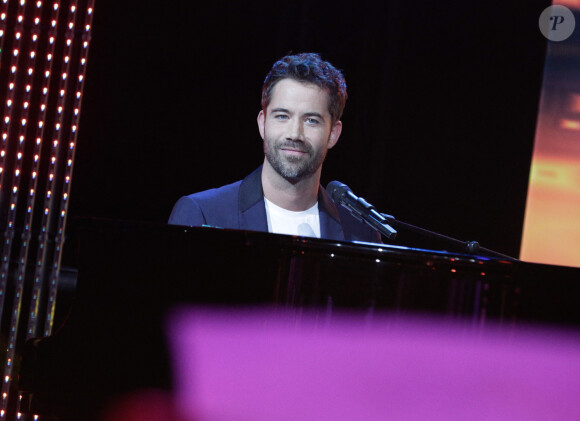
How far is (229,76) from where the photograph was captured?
354cm

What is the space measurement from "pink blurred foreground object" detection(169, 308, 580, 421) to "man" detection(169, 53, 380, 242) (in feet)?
3.06

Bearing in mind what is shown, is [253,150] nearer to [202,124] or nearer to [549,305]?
[202,124]

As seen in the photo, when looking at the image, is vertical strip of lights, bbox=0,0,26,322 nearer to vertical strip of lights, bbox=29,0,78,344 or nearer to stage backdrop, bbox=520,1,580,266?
vertical strip of lights, bbox=29,0,78,344

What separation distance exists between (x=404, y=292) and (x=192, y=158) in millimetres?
2220

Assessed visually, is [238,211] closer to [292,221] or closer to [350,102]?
[292,221]

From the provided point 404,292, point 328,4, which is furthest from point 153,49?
point 404,292

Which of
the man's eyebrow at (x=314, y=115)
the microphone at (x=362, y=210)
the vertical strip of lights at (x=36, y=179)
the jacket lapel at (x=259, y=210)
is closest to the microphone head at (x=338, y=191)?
the microphone at (x=362, y=210)

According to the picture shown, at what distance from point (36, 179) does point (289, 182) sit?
1.54 meters

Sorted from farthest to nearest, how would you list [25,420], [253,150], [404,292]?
1. [253,150]
2. [25,420]
3. [404,292]

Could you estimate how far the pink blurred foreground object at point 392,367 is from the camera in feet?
4.85

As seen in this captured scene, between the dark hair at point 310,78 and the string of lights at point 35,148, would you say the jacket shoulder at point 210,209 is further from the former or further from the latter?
the string of lights at point 35,148

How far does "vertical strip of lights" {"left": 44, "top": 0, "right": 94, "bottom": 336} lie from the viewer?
334cm

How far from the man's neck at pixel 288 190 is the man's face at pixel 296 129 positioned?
19 mm

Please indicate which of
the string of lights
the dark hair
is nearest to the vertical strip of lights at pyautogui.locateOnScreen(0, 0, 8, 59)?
the string of lights
